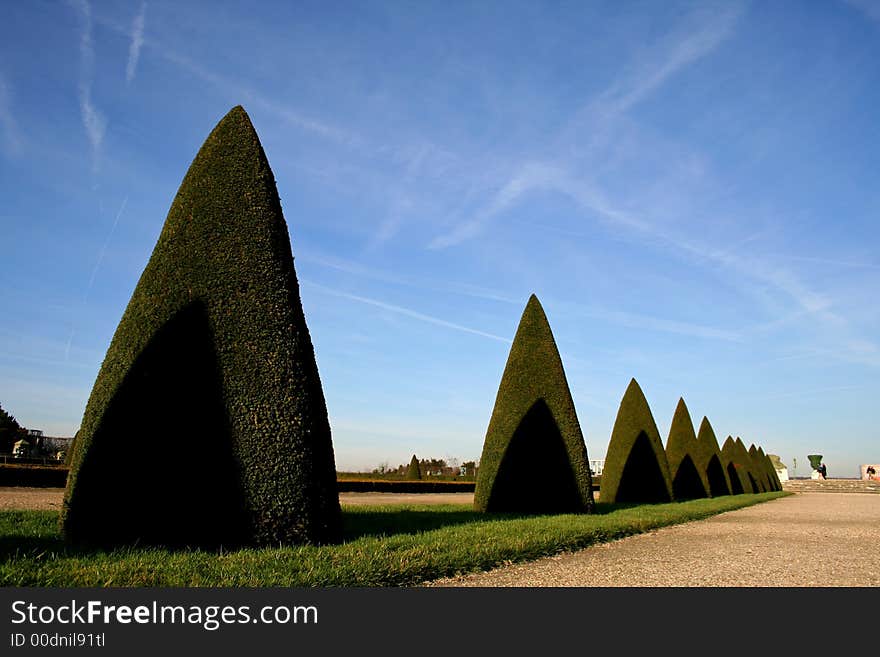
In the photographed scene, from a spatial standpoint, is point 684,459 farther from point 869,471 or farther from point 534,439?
point 869,471

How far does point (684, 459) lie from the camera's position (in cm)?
2914

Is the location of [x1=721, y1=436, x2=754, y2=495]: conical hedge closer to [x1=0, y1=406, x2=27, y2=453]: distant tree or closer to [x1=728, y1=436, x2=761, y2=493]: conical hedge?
[x1=728, y1=436, x2=761, y2=493]: conical hedge

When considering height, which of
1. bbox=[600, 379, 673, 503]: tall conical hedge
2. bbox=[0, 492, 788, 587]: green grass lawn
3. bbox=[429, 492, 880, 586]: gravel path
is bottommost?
bbox=[429, 492, 880, 586]: gravel path

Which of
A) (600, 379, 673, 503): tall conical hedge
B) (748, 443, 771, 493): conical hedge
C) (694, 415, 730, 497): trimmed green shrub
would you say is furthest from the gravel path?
(748, 443, 771, 493): conical hedge

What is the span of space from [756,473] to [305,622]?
46.3 metres

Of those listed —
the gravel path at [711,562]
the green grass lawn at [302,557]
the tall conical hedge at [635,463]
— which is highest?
the tall conical hedge at [635,463]

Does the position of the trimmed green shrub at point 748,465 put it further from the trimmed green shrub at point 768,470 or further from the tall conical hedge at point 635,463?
the tall conical hedge at point 635,463

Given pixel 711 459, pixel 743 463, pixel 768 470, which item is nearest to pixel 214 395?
pixel 711 459

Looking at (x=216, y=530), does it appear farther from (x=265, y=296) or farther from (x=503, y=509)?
(x=503, y=509)

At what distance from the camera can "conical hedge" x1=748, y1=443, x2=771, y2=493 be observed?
4450cm

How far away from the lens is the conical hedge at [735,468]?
38.0 m

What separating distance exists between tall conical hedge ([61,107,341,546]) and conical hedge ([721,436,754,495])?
1385 inches

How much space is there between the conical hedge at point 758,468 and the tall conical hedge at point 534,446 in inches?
1307

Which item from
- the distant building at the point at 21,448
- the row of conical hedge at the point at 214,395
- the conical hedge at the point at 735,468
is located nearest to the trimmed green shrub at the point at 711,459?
the conical hedge at the point at 735,468
